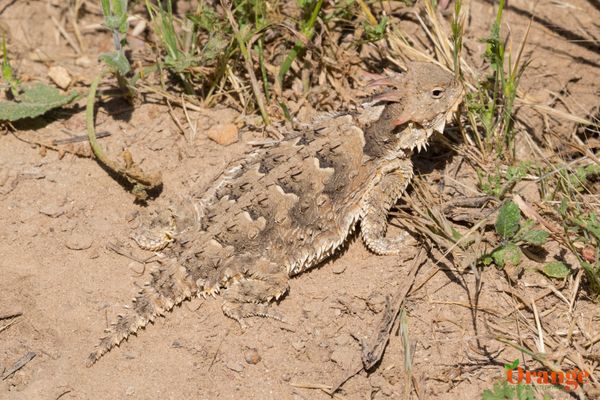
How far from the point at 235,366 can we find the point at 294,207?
1035mm

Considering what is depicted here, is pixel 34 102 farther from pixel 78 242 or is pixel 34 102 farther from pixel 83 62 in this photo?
pixel 78 242

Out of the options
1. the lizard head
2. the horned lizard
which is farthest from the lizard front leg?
the lizard head

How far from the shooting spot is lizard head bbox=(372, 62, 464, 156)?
13.7 ft

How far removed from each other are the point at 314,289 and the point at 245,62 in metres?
1.83

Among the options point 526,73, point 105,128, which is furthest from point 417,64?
point 105,128

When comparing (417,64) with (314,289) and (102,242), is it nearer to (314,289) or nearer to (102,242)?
(314,289)

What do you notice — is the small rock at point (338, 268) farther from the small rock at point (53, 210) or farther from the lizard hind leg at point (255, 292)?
the small rock at point (53, 210)

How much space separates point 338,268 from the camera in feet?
14.3

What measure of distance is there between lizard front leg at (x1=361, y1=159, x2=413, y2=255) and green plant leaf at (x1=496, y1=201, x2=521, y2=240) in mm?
654

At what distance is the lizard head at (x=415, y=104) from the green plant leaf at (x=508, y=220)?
700mm

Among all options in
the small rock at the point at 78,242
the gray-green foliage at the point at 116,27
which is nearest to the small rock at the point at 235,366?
the small rock at the point at 78,242

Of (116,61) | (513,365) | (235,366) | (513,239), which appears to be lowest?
(235,366)

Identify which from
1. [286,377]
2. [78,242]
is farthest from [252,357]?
[78,242]

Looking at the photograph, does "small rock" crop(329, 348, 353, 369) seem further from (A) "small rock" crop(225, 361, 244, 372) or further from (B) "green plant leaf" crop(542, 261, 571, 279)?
(B) "green plant leaf" crop(542, 261, 571, 279)
